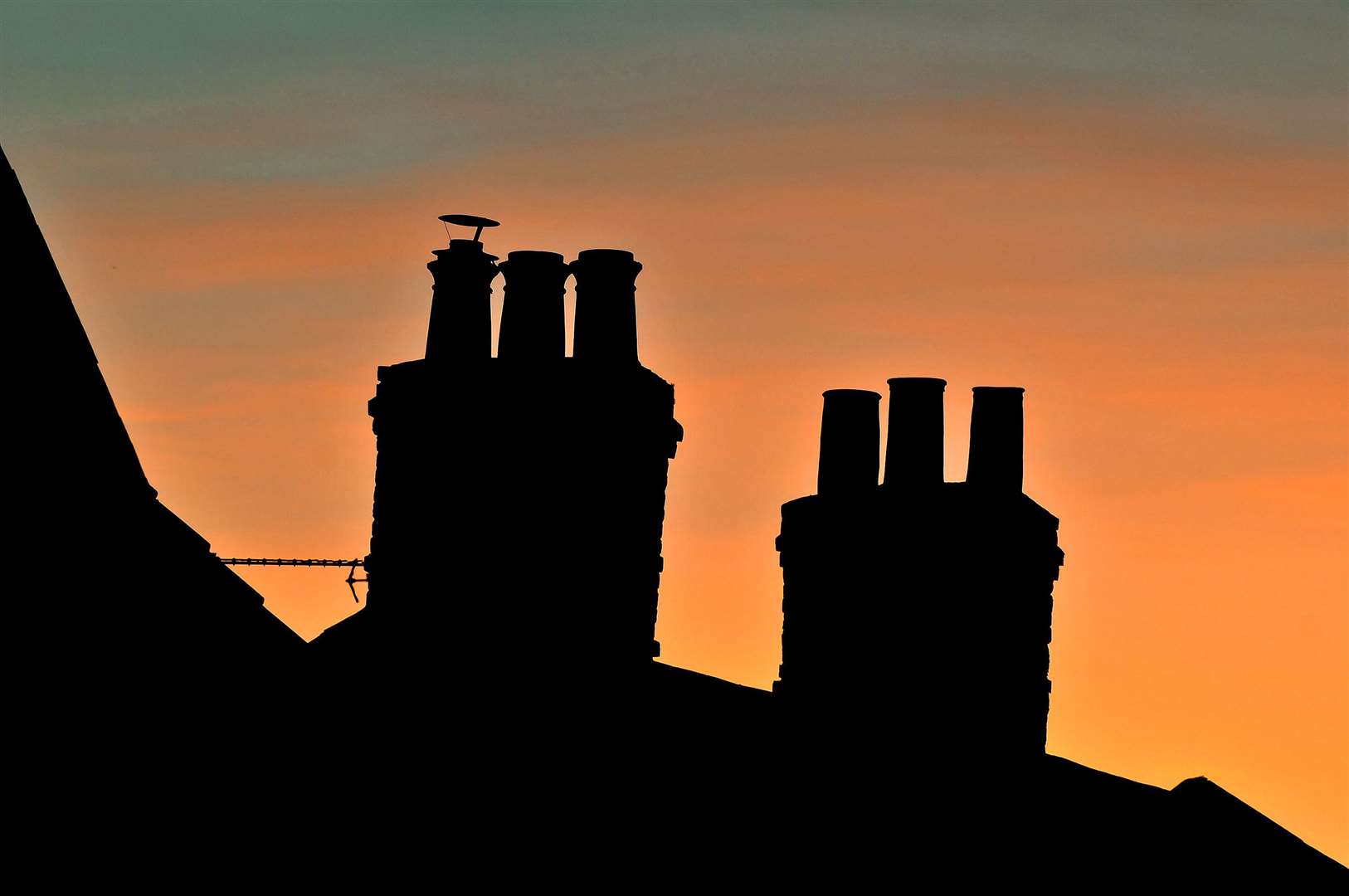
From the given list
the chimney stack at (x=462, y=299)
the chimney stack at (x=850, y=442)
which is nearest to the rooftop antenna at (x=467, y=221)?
the chimney stack at (x=462, y=299)

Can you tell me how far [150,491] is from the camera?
9.33m

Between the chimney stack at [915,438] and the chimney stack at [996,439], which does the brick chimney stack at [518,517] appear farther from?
the chimney stack at [996,439]

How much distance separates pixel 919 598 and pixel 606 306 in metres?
4.21

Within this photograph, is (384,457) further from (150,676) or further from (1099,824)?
(1099,824)

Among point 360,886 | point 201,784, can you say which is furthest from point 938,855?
point 201,784

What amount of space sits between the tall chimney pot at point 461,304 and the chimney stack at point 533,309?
5.9 inches

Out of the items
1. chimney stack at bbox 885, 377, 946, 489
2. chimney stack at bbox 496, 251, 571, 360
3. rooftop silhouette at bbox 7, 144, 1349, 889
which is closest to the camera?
rooftop silhouette at bbox 7, 144, 1349, 889

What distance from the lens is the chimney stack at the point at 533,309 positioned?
475 inches

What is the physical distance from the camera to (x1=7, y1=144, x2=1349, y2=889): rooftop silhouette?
29.6 ft

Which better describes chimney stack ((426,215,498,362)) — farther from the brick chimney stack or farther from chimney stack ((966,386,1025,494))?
chimney stack ((966,386,1025,494))

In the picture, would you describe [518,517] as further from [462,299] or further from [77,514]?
[77,514]

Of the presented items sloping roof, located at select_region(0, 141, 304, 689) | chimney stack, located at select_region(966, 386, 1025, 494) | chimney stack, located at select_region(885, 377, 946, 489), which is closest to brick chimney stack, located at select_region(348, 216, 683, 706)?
sloping roof, located at select_region(0, 141, 304, 689)

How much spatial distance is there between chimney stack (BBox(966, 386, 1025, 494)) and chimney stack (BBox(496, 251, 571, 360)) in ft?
17.1

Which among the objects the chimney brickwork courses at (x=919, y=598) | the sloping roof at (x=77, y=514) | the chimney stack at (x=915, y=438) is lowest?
the sloping roof at (x=77, y=514)
